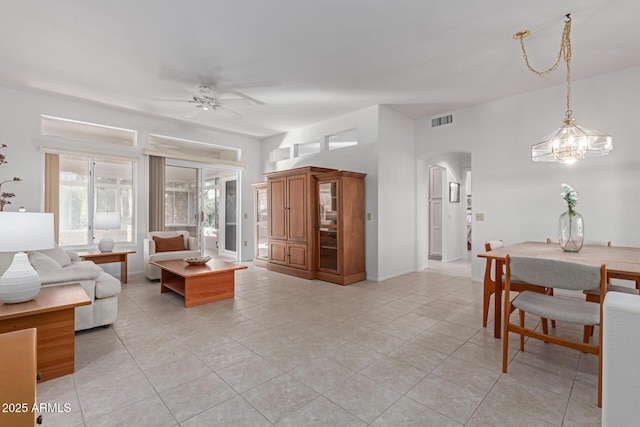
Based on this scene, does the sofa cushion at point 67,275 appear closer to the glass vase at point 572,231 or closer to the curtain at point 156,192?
the curtain at point 156,192

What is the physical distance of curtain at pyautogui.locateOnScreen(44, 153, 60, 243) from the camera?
467 cm

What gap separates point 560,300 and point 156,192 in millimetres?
6181

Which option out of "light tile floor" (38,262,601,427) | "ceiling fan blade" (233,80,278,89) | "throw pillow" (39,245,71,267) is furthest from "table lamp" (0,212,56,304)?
"ceiling fan blade" (233,80,278,89)

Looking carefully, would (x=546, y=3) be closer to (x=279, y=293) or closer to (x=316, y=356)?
(x=316, y=356)

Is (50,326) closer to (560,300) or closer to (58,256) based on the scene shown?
(58,256)

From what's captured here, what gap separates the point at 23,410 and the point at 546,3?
3.97 metres

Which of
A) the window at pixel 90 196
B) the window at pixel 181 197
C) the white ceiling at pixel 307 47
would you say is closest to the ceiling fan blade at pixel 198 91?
the white ceiling at pixel 307 47

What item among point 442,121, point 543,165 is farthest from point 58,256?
point 543,165

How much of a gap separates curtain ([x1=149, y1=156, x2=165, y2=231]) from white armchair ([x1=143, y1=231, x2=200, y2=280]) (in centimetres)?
32

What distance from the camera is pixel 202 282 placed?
→ 378 cm

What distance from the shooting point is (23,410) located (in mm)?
798

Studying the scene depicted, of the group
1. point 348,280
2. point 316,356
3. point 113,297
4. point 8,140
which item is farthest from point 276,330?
point 8,140

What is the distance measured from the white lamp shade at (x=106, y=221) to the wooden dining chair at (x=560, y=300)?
18.2ft

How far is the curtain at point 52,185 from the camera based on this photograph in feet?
15.3
